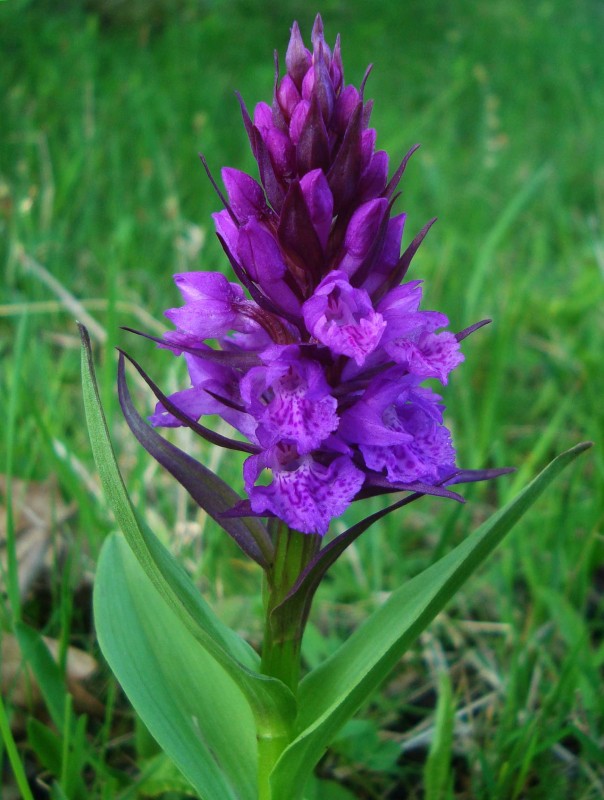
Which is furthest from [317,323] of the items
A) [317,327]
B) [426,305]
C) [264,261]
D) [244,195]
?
[426,305]

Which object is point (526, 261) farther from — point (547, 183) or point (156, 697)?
point (156, 697)

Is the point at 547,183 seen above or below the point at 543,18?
below

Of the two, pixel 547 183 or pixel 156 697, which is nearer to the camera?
pixel 156 697

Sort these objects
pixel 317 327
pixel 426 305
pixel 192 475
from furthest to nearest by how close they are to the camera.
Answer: pixel 426 305 < pixel 192 475 < pixel 317 327

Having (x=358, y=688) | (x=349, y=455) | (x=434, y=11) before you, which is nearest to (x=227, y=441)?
(x=349, y=455)

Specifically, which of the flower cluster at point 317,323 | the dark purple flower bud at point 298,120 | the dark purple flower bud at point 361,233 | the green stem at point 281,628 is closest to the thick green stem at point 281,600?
the green stem at point 281,628

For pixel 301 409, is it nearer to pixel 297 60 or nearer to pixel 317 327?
pixel 317 327
